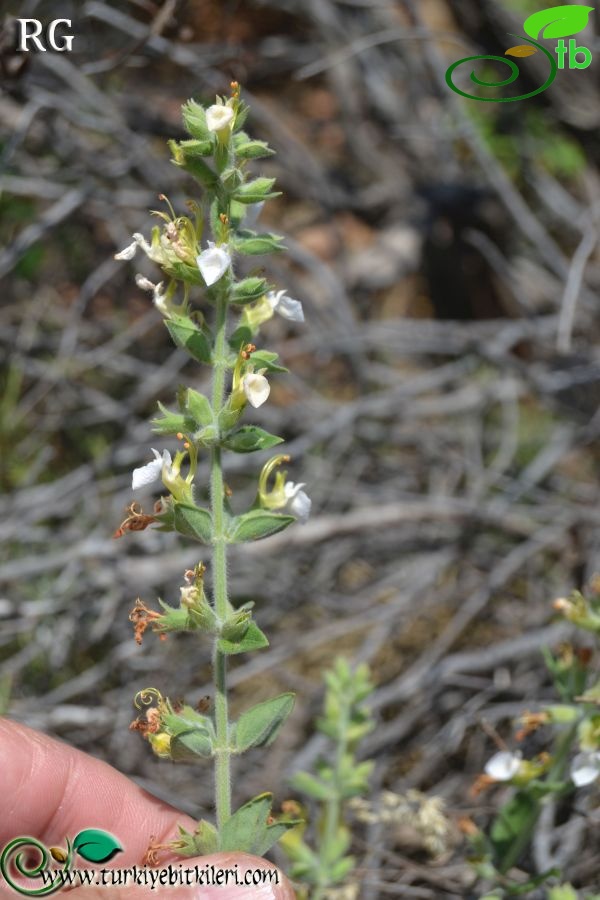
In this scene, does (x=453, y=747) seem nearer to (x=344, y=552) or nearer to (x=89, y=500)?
(x=344, y=552)

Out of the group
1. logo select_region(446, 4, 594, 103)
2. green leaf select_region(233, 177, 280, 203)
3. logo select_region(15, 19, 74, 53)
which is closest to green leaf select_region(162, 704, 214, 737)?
green leaf select_region(233, 177, 280, 203)

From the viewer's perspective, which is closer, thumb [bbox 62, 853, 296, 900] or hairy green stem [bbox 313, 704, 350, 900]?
thumb [bbox 62, 853, 296, 900]

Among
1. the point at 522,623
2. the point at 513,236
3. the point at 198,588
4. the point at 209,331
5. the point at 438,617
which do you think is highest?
the point at 209,331

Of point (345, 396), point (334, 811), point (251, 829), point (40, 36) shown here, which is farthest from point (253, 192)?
point (345, 396)

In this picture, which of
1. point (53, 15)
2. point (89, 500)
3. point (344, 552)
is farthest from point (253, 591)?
point (53, 15)

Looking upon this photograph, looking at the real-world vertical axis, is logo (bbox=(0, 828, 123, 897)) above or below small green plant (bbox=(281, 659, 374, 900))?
above

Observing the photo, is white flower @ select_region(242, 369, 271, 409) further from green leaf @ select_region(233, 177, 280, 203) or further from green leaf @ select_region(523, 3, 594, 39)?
green leaf @ select_region(523, 3, 594, 39)
